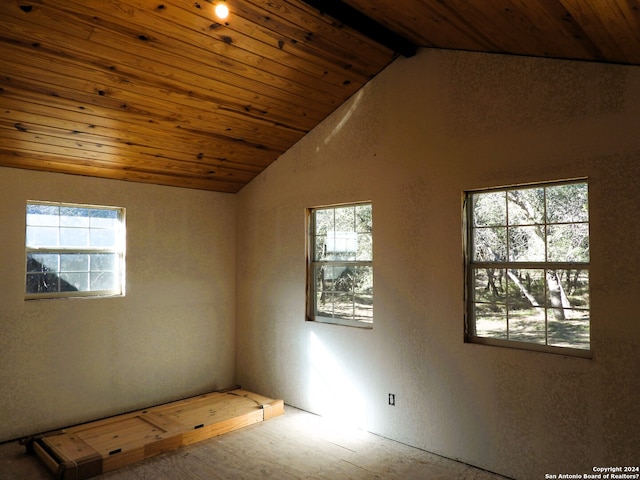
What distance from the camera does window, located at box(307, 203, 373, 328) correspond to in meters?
4.40

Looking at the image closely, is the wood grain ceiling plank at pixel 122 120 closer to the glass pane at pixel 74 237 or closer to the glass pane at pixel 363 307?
the glass pane at pixel 74 237

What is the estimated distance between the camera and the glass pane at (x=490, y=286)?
11.5ft

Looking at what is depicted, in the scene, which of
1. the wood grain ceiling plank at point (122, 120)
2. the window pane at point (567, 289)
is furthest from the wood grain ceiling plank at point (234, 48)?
the window pane at point (567, 289)

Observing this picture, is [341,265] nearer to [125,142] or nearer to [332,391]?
[332,391]

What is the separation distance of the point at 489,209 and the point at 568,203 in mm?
555

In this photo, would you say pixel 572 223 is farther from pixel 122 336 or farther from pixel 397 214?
pixel 122 336

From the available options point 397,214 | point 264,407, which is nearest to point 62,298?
point 264,407

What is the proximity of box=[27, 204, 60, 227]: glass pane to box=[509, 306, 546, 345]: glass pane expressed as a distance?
4.07 meters

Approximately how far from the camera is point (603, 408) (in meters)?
2.95

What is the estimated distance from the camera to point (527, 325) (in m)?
3.35

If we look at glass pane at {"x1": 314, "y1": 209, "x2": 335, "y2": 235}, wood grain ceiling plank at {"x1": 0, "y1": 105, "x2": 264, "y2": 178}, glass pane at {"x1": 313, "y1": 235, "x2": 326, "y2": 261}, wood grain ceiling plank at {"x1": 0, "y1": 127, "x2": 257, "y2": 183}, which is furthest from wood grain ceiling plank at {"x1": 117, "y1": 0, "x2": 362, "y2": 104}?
glass pane at {"x1": 313, "y1": 235, "x2": 326, "y2": 261}

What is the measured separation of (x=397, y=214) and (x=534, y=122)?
1.29 meters

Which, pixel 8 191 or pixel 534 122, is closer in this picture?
pixel 534 122

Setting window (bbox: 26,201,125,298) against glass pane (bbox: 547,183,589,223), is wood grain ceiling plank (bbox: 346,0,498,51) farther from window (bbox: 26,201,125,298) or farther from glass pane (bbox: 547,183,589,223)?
window (bbox: 26,201,125,298)
